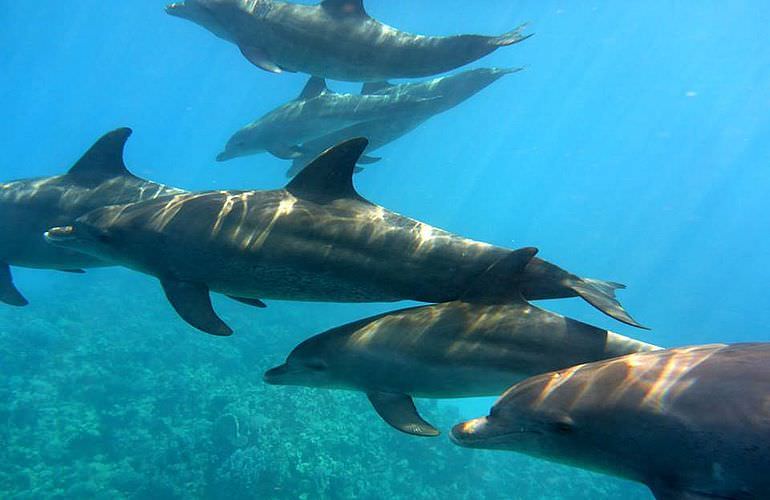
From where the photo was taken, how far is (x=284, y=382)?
5.52 m

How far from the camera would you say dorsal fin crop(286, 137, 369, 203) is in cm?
515

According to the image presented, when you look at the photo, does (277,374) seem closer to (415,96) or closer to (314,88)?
(415,96)

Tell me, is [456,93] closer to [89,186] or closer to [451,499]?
[89,186]

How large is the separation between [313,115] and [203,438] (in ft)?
30.2

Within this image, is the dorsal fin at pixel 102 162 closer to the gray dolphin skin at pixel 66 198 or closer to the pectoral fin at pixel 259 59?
the gray dolphin skin at pixel 66 198

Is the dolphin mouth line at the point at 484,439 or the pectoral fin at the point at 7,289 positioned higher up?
the dolphin mouth line at the point at 484,439

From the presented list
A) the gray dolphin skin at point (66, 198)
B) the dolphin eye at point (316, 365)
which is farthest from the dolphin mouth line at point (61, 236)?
the dolphin eye at point (316, 365)

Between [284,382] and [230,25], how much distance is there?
5.77 metres

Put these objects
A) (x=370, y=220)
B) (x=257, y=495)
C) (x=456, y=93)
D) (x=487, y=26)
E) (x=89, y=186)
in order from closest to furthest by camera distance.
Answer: (x=370, y=220) < (x=89, y=186) < (x=456, y=93) < (x=257, y=495) < (x=487, y=26)

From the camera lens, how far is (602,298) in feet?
14.3

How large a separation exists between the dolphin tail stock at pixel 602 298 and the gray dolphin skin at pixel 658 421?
37cm

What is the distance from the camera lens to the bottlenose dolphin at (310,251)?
15.6 ft

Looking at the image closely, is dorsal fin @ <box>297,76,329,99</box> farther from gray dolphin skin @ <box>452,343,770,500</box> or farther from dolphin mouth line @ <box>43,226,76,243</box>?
gray dolphin skin @ <box>452,343,770,500</box>

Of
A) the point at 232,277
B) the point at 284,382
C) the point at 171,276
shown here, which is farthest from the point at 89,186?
the point at 284,382
